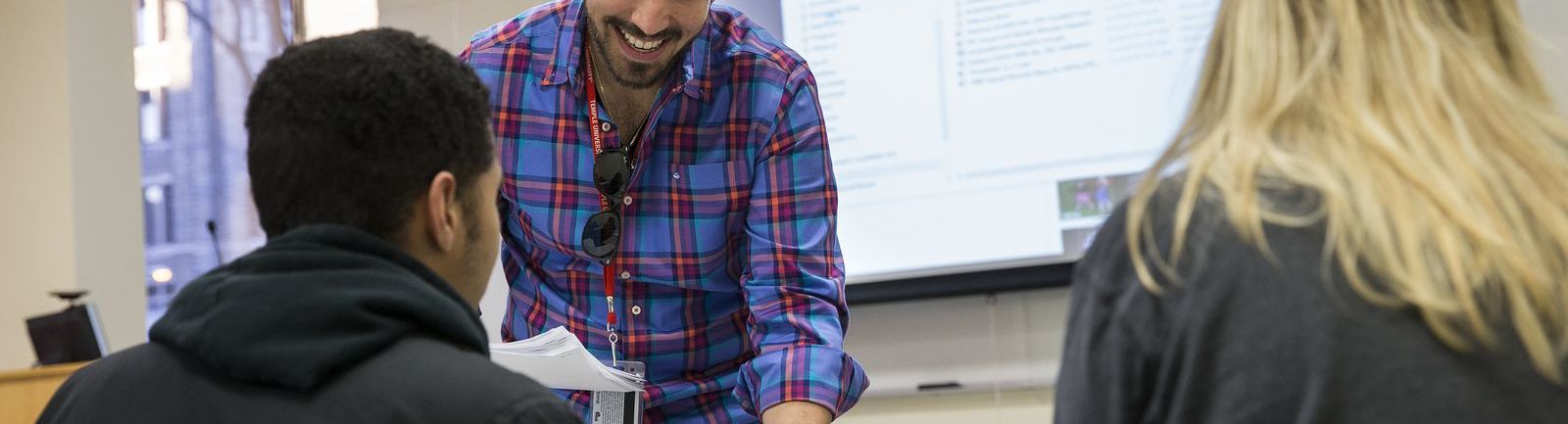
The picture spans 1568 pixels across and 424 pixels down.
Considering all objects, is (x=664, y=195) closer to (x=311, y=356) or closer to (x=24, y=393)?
(x=311, y=356)

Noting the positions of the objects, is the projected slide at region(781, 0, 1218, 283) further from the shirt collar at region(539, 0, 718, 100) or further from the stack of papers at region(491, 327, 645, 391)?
the stack of papers at region(491, 327, 645, 391)

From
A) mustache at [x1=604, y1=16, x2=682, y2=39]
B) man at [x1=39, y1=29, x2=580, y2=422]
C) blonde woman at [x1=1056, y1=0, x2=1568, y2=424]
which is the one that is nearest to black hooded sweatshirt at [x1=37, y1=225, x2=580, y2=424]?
man at [x1=39, y1=29, x2=580, y2=422]

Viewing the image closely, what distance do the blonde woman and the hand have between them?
2.65 feet

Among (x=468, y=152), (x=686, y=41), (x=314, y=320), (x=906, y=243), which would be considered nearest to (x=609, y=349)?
(x=686, y=41)

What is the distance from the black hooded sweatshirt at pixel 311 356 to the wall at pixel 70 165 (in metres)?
2.88

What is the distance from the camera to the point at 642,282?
186 centimetres

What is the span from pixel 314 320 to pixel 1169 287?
61 cm

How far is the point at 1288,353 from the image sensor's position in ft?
2.67

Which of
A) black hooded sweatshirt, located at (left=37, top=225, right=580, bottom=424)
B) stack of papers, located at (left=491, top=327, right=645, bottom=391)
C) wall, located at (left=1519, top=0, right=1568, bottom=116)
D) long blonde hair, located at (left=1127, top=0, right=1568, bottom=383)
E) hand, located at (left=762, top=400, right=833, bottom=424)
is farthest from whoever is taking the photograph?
wall, located at (left=1519, top=0, right=1568, bottom=116)

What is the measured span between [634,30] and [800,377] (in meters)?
0.51

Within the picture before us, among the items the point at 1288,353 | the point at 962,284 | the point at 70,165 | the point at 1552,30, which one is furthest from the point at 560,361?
the point at 70,165

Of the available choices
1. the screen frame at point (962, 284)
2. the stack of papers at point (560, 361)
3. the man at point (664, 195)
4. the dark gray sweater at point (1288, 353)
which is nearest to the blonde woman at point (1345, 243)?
the dark gray sweater at point (1288, 353)

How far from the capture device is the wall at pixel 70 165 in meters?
3.65

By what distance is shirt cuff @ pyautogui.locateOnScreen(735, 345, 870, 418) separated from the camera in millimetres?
1713
